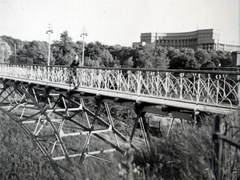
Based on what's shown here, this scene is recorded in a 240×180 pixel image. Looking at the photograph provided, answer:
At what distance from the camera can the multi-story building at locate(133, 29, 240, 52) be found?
52188 millimetres

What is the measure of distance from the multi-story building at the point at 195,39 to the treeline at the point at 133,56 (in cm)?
596

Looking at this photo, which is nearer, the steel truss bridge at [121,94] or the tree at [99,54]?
the steel truss bridge at [121,94]

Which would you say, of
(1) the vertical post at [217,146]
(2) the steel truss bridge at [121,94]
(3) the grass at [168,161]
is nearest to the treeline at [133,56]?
(2) the steel truss bridge at [121,94]

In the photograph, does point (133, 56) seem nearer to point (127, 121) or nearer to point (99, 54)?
A: point (99, 54)

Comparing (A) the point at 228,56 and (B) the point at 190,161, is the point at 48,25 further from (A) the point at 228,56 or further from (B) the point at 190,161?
(A) the point at 228,56

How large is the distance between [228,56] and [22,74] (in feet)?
106

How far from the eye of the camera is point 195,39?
56375 mm

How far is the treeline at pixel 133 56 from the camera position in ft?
125

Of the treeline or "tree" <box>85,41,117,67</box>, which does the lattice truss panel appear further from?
"tree" <box>85,41,117,67</box>

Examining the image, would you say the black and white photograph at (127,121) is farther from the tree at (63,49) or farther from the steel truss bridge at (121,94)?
the tree at (63,49)

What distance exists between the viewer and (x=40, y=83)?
13.5m

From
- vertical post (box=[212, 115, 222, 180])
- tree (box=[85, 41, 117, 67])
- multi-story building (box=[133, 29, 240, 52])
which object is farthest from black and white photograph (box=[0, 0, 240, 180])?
multi-story building (box=[133, 29, 240, 52])

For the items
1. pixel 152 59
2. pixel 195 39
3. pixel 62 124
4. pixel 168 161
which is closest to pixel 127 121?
pixel 152 59

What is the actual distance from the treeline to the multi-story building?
5.96 meters
